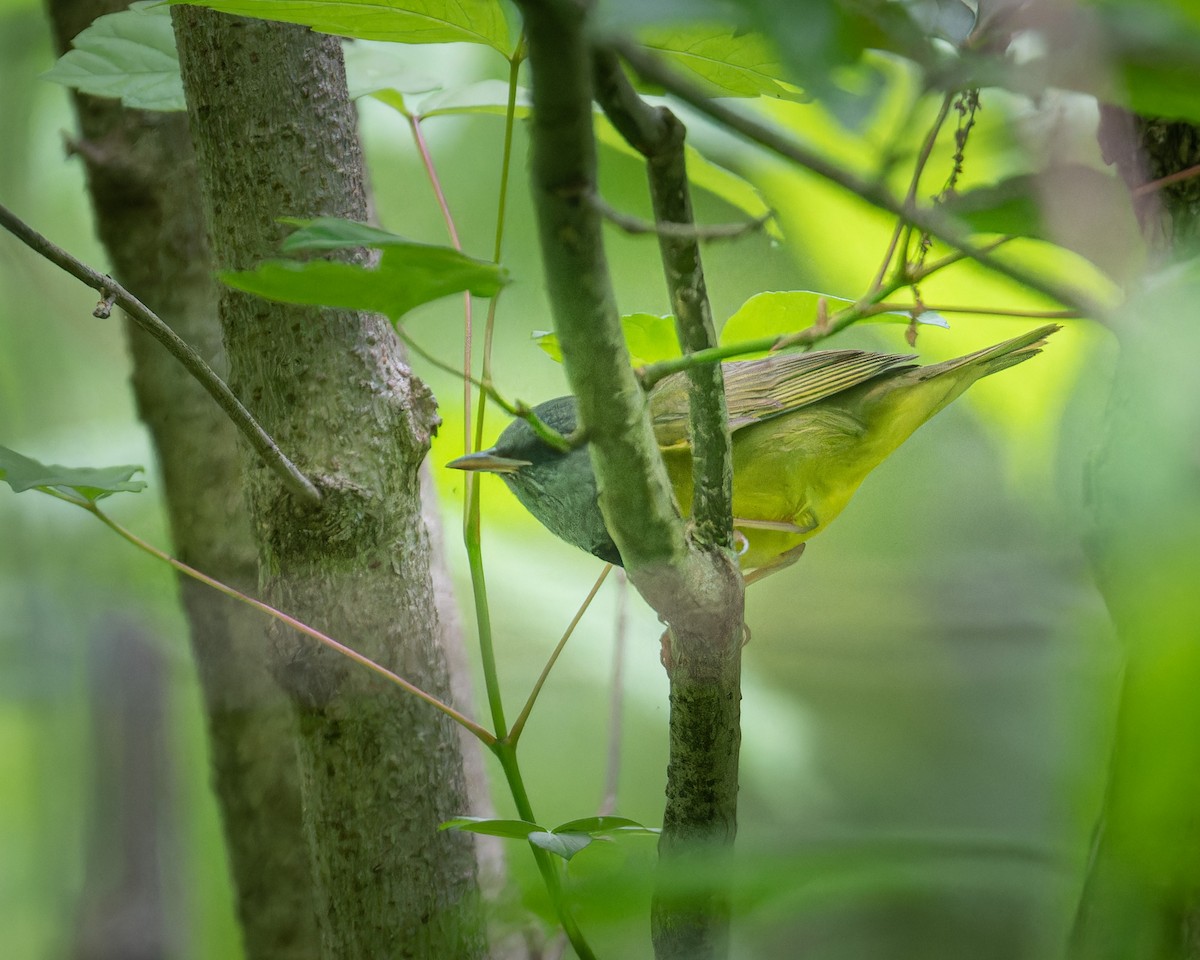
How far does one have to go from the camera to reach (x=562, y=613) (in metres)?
1.25

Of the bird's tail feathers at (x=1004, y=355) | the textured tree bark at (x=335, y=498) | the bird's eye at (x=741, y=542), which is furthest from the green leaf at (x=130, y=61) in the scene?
the bird's tail feathers at (x=1004, y=355)

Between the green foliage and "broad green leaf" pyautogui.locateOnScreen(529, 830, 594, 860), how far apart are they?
0.32 metres

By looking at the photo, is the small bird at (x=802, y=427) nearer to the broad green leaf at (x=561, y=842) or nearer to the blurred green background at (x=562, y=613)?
the blurred green background at (x=562, y=613)

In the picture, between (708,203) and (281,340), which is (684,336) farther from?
(708,203)

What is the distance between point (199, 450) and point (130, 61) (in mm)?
472

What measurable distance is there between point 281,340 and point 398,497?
132 millimetres

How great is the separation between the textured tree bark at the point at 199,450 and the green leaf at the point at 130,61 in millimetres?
353

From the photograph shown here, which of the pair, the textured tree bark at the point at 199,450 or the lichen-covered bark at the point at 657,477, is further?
the textured tree bark at the point at 199,450

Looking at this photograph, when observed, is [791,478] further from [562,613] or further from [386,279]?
[386,279]

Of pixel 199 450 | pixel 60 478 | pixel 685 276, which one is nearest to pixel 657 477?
pixel 685 276

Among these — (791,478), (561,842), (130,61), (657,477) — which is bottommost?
(561,842)

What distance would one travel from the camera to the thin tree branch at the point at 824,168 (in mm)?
220

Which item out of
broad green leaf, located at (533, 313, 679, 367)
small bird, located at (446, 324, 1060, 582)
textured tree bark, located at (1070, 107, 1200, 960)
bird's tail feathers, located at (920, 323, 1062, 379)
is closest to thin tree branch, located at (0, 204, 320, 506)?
broad green leaf, located at (533, 313, 679, 367)

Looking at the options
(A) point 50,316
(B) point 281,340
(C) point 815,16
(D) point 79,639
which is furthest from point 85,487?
(A) point 50,316
